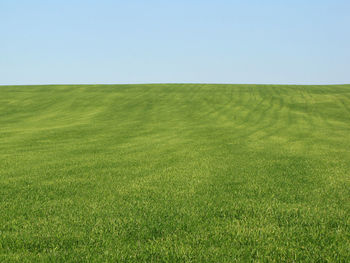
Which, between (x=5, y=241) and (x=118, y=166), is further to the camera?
(x=118, y=166)

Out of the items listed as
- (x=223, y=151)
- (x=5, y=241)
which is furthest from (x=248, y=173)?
(x=5, y=241)

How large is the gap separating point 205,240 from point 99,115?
28.3 meters

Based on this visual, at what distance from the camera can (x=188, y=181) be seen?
8.23 metres

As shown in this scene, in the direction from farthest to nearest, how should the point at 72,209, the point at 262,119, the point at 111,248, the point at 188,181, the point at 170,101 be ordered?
the point at 170,101, the point at 262,119, the point at 188,181, the point at 72,209, the point at 111,248

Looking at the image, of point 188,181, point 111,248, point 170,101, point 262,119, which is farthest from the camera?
point 170,101

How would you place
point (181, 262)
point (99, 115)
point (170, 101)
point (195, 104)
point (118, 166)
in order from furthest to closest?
point (170, 101)
point (195, 104)
point (99, 115)
point (118, 166)
point (181, 262)

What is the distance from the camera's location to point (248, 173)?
9.09 meters

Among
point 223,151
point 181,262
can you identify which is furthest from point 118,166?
point 181,262

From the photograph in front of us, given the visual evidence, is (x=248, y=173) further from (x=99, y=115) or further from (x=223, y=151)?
(x=99, y=115)

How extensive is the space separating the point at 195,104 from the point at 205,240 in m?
34.6

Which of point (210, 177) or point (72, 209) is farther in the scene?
point (210, 177)

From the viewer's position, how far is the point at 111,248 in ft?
15.0

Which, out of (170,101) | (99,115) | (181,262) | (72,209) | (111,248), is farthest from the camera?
(170,101)

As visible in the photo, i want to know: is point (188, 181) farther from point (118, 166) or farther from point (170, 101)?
point (170, 101)
